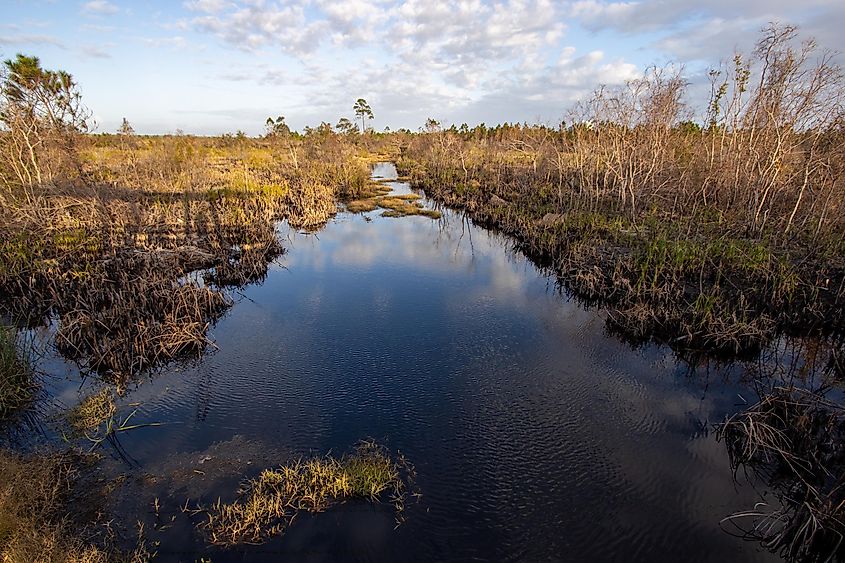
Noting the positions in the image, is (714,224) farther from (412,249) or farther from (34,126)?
(34,126)

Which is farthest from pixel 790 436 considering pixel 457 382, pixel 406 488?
pixel 406 488

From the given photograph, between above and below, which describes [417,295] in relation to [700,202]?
below

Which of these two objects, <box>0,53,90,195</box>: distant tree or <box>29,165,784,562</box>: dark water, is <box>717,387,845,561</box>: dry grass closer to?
<box>29,165,784,562</box>: dark water

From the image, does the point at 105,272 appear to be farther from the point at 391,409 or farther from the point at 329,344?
the point at 391,409

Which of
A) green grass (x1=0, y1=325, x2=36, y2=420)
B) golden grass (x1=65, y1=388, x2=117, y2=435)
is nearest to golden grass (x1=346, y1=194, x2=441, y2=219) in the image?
green grass (x1=0, y1=325, x2=36, y2=420)

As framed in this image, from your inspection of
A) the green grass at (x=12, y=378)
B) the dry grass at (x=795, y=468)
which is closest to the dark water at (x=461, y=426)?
the dry grass at (x=795, y=468)

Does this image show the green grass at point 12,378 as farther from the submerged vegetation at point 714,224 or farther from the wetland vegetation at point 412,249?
the submerged vegetation at point 714,224
